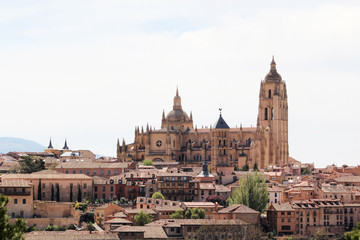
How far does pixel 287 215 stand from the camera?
8894cm

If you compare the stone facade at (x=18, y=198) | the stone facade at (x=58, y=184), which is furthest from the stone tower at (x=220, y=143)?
the stone facade at (x=18, y=198)

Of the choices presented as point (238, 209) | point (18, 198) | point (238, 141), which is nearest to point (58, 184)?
point (18, 198)

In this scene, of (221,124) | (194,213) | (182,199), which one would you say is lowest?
(194,213)

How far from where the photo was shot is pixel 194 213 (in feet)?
286

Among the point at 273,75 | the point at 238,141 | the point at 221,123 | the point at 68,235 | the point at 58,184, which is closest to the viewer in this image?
the point at 68,235

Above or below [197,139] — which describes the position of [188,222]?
below

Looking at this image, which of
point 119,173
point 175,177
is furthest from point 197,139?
point 175,177

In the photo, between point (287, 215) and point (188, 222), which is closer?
point (188, 222)

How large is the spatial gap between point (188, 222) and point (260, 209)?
53.7ft

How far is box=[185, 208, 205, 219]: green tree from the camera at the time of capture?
8644 cm

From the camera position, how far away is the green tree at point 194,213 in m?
86.4

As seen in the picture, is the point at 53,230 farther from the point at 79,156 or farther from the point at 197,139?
the point at 197,139

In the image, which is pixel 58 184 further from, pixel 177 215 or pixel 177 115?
pixel 177 115

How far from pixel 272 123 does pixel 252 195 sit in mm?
66982
